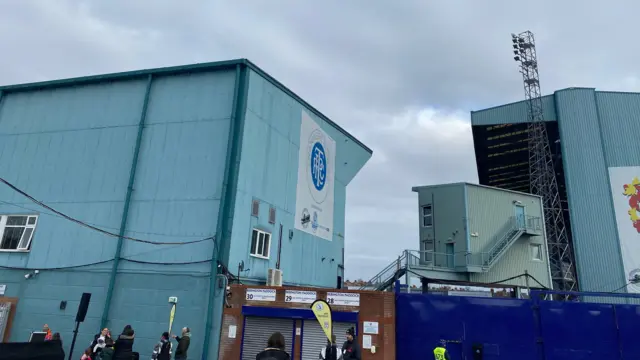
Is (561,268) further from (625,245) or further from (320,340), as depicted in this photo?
(320,340)

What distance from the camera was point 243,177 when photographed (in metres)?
16.6

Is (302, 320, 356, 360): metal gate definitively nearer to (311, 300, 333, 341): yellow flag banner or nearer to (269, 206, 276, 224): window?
(311, 300, 333, 341): yellow flag banner

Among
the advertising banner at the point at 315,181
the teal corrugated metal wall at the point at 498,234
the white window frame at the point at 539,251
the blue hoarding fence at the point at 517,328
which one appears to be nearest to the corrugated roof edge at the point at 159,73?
the advertising banner at the point at 315,181

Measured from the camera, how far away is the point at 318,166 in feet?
73.9

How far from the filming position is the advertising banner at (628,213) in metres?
29.1

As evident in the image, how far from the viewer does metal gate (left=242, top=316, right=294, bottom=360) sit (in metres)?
13.5

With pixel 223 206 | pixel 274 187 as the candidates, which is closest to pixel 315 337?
pixel 223 206

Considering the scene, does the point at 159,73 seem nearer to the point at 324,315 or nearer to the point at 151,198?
the point at 151,198

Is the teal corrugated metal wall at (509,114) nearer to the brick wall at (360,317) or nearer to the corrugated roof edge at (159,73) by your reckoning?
the corrugated roof edge at (159,73)

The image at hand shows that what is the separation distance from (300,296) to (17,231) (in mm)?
14391

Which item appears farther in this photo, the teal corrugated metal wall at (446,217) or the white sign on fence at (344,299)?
the teal corrugated metal wall at (446,217)

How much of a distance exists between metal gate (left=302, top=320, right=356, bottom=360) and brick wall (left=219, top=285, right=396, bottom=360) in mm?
132

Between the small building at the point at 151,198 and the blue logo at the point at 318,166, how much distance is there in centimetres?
58

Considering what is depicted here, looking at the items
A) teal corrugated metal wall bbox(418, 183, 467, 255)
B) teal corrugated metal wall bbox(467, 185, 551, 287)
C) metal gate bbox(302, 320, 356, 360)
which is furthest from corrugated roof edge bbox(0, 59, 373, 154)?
teal corrugated metal wall bbox(467, 185, 551, 287)
